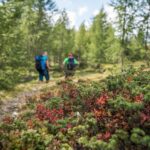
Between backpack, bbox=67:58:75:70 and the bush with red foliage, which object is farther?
backpack, bbox=67:58:75:70

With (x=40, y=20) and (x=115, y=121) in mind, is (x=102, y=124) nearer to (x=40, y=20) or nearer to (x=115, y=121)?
(x=115, y=121)

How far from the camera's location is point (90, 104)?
9.88 m

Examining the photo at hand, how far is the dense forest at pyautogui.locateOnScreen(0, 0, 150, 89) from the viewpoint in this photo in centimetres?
1825

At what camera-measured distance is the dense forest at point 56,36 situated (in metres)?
18.3

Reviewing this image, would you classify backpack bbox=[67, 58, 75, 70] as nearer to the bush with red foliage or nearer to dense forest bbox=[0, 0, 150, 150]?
dense forest bbox=[0, 0, 150, 150]

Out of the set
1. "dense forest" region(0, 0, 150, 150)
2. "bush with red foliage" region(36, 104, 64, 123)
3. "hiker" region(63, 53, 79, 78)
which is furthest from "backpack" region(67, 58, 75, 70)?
"bush with red foliage" region(36, 104, 64, 123)

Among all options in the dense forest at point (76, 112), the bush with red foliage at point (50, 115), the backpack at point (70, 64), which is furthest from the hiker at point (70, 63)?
the bush with red foliage at point (50, 115)

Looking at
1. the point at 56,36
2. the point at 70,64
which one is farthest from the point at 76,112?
the point at 56,36

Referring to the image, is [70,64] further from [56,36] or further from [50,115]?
[56,36]

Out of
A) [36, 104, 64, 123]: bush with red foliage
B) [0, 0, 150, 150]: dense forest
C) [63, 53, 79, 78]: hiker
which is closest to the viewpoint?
[0, 0, 150, 150]: dense forest

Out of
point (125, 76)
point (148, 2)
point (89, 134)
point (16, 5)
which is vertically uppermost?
point (148, 2)

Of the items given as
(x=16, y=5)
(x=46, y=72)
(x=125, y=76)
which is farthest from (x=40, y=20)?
(x=125, y=76)

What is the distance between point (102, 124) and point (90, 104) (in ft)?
6.27

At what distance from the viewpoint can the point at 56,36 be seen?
244 ft
